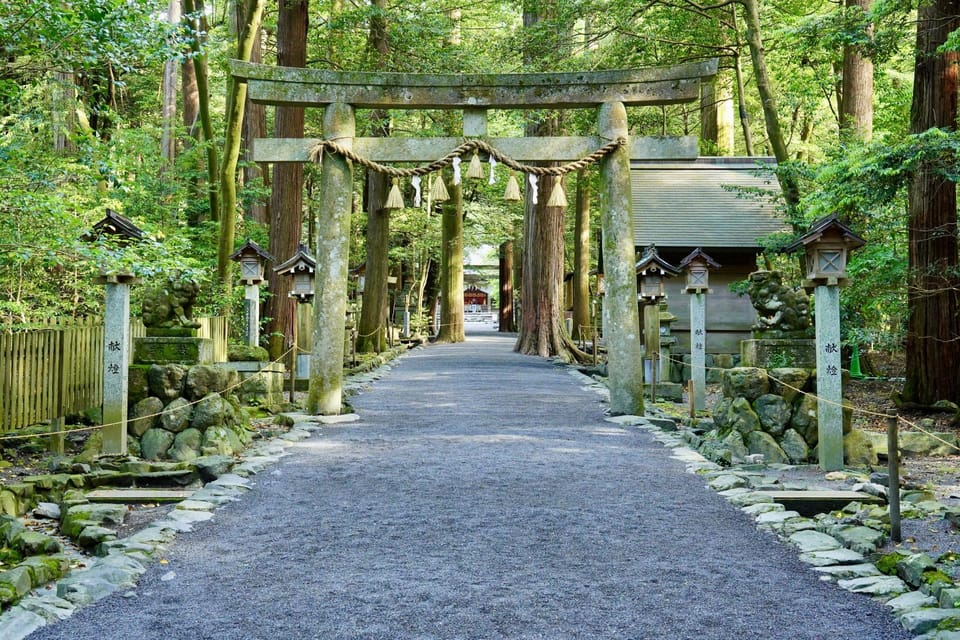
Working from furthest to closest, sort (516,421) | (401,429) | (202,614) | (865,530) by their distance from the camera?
1. (516,421)
2. (401,429)
3. (865,530)
4. (202,614)

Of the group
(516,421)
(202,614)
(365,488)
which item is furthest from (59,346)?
(202,614)

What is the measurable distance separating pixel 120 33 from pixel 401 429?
5.33m

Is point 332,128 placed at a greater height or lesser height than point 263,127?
lesser

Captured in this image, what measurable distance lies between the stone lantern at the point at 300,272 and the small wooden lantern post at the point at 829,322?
9127 millimetres

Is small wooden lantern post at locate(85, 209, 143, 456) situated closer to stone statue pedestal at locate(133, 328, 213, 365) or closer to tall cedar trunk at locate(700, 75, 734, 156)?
stone statue pedestal at locate(133, 328, 213, 365)

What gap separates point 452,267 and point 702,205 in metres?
12.2

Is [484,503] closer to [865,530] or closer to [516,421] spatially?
[865,530]

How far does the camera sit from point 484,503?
20.0ft

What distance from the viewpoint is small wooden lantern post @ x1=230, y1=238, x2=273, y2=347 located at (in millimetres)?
13742

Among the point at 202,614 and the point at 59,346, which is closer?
the point at 202,614

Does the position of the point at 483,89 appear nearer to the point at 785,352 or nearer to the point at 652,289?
the point at 652,289

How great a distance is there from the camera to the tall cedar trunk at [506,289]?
42.7 meters

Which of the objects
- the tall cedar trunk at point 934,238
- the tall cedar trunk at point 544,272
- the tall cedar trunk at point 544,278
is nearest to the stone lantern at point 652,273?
the tall cedar trunk at point 934,238

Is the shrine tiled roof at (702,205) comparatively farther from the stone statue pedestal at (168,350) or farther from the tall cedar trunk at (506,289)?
the tall cedar trunk at (506,289)
